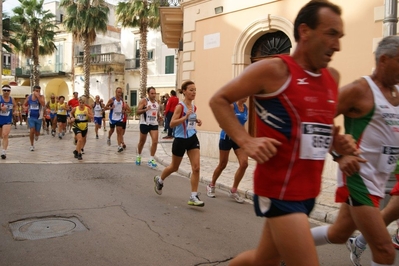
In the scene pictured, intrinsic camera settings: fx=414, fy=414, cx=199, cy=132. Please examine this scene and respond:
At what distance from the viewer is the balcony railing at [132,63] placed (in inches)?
1631

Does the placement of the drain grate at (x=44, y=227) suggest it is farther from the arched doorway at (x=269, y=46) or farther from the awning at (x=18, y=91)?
the awning at (x=18, y=91)

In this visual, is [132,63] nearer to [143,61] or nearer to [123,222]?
[143,61]

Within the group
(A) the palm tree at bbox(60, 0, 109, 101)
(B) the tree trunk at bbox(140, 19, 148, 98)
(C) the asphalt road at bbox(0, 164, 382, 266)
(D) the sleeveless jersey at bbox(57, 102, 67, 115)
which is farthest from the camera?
(A) the palm tree at bbox(60, 0, 109, 101)

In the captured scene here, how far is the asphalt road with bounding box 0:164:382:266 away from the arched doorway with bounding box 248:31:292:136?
12.2 ft

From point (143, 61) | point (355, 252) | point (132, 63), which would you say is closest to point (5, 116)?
point (355, 252)

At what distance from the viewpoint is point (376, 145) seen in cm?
309

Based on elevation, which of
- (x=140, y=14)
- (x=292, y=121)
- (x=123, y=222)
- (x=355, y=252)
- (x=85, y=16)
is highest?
(x=85, y=16)

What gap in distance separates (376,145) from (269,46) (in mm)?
8622

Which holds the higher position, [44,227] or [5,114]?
[5,114]

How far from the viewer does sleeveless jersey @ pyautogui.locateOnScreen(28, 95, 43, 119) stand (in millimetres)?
12789

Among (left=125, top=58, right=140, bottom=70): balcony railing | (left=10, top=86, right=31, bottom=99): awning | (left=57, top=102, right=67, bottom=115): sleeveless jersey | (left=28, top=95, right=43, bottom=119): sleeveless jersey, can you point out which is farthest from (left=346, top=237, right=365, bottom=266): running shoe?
(left=10, top=86, right=31, bottom=99): awning

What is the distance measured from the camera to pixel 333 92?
2479 mm

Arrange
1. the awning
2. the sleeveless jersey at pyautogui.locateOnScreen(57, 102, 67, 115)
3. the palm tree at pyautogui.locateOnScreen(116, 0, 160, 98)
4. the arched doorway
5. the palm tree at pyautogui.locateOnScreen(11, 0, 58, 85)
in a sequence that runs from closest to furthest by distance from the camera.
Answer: the arched doorway → the sleeveless jersey at pyautogui.locateOnScreen(57, 102, 67, 115) → the palm tree at pyautogui.locateOnScreen(116, 0, 160, 98) → the palm tree at pyautogui.locateOnScreen(11, 0, 58, 85) → the awning

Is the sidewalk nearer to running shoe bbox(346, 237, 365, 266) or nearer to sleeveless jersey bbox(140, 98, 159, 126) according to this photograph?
sleeveless jersey bbox(140, 98, 159, 126)
